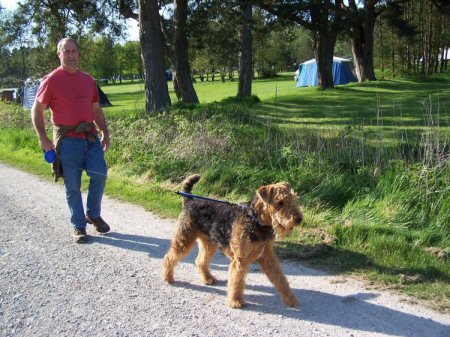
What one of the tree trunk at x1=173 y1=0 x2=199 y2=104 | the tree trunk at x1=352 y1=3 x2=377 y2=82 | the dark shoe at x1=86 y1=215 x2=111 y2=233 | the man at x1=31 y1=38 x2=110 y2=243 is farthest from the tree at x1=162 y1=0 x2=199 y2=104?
the tree trunk at x1=352 y1=3 x2=377 y2=82

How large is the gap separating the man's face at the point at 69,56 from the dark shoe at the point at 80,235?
6.22 ft

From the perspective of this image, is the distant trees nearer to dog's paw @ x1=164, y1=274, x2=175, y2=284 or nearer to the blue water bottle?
the blue water bottle

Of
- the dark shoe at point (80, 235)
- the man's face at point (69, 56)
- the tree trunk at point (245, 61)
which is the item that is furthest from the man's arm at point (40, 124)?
the tree trunk at point (245, 61)

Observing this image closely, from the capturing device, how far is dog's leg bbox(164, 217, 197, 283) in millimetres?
3920

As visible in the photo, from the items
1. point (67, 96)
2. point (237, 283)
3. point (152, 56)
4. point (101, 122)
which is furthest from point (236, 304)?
point (152, 56)

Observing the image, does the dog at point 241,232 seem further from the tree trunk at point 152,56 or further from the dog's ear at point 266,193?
the tree trunk at point 152,56

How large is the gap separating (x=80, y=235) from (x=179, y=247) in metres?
1.78

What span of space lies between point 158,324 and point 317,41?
83.0ft

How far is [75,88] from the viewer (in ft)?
16.4

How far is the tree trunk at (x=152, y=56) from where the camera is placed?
12273 mm

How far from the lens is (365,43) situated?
99.6 ft

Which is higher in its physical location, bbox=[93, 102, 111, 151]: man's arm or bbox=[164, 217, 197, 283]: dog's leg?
bbox=[93, 102, 111, 151]: man's arm

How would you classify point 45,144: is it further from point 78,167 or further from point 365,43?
point 365,43

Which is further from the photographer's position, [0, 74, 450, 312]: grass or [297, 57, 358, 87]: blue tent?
[297, 57, 358, 87]: blue tent
